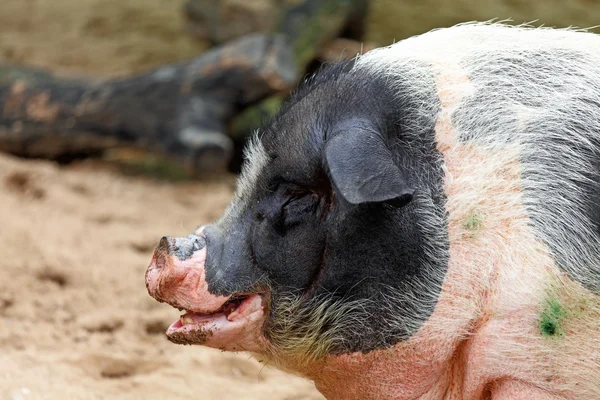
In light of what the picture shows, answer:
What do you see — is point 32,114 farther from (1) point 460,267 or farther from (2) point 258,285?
(1) point 460,267

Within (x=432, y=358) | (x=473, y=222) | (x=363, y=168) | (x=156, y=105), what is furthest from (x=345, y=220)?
(x=156, y=105)

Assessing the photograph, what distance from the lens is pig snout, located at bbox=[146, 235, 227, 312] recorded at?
2717mm

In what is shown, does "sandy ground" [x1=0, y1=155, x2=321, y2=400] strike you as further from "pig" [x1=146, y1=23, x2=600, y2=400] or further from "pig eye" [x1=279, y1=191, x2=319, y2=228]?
"pig eye" [x1=279, y1=191, x2=319, y2=228]

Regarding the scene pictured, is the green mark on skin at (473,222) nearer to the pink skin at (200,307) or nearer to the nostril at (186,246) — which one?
the pink skin at (200,307)

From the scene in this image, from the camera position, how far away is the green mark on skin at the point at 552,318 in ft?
7.81

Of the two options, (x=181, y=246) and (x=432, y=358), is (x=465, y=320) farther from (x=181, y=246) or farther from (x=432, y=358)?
(x=181, y=246)

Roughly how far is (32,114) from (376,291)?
4.10 m

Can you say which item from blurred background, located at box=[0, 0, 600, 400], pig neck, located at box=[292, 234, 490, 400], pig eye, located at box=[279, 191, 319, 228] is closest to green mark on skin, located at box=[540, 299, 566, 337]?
pig neck, located at box=[292, 234, 490, 400]

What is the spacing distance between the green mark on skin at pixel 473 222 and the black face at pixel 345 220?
2.9 inches

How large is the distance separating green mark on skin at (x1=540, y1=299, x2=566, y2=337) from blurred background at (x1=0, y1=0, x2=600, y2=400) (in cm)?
135

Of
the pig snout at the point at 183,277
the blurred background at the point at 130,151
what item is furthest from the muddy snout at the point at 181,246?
the blurred background at the point at 130,151

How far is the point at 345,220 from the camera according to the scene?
2.56 metres

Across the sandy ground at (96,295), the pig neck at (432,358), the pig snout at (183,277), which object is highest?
the pig snout at (183,277)

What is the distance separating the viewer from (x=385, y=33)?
855 centimetres
